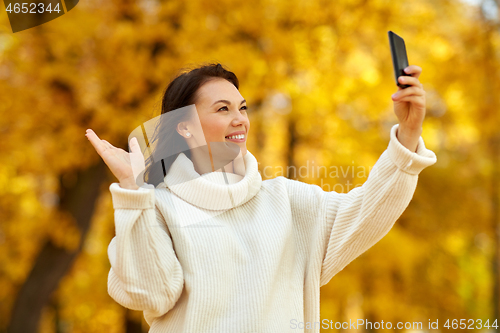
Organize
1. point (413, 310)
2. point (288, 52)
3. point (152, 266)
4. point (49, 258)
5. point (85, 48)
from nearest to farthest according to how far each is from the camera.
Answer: point (152, 266) → point (288, 52) → point (85, 48) → point (49, 258) → point (413, 310)

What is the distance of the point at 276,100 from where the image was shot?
464 cm

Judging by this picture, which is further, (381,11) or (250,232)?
(381,11)

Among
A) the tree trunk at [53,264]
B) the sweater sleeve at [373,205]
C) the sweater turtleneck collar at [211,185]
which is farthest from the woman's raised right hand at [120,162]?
the tree trunk at [53,264]

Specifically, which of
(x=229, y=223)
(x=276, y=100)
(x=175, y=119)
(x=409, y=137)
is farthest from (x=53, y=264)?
(x=409, y=137)

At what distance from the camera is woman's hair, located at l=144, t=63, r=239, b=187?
164cm

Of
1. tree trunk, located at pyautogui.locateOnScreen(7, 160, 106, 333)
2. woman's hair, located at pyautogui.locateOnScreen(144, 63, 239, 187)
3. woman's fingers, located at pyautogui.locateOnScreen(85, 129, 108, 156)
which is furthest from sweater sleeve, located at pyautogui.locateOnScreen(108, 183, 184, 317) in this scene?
tree trunk, located at pyautogui.locateOnScreen(7, 160, 106, 333)

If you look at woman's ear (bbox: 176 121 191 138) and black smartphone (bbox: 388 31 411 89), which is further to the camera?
woman's ear (bbox: 176 121 191 138)

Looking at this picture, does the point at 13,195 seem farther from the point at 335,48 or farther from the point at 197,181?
the point at 197,181

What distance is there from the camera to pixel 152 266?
4.22 feet

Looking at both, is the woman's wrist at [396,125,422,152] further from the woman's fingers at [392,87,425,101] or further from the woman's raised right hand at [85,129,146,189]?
the woman's raised right hand at [85,129,146,189]

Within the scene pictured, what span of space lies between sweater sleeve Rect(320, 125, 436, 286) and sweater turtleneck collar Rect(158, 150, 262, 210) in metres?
0.30

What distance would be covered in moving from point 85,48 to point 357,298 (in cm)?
577

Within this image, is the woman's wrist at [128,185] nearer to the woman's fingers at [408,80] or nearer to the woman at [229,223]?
the woman at [229,223]

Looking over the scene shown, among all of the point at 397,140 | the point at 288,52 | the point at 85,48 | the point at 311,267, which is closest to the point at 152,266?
the point at 311,267
